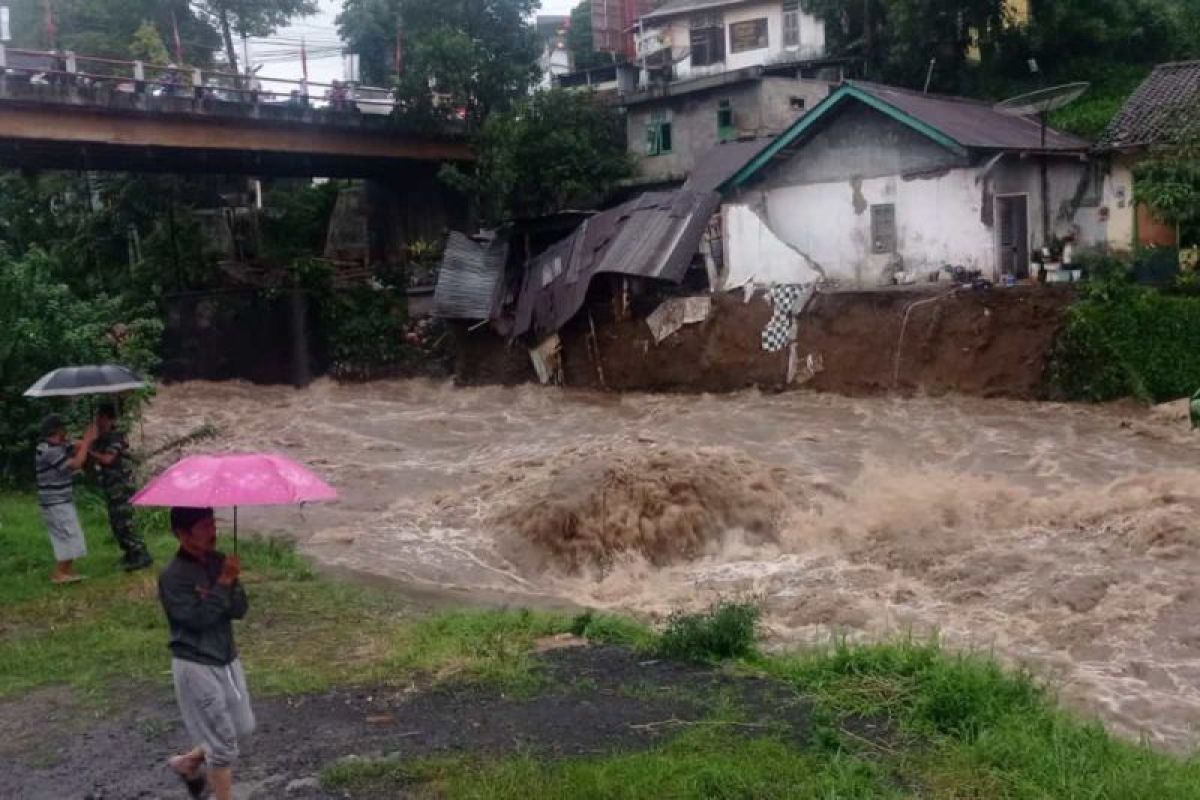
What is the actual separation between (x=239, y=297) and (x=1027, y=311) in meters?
20.1

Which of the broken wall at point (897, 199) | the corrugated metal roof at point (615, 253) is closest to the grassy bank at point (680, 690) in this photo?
the corrugated metal roof at point (615, 253)

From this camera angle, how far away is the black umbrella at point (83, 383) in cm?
962

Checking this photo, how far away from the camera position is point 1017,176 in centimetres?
2406

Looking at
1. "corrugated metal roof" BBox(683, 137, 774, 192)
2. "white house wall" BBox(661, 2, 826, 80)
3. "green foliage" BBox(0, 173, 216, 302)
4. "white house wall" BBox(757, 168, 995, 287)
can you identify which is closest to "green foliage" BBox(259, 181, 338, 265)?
"green foliage" BBox(0, 173, 216, 302)

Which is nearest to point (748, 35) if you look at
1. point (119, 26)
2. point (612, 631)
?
point (119, 26)

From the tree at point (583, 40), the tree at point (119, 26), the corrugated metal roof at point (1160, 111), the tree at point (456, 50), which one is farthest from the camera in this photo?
the tree at point (583, 40)

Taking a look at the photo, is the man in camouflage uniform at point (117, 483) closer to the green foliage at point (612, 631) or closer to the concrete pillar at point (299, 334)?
the green foliage at point (612, 631)

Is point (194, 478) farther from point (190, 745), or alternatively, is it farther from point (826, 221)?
point (826, 221)

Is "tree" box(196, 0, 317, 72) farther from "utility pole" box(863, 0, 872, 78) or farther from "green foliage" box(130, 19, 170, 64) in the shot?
"utility pole" box(863, 0, 872, 78)

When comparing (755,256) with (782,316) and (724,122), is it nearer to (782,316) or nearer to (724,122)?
(782,316)

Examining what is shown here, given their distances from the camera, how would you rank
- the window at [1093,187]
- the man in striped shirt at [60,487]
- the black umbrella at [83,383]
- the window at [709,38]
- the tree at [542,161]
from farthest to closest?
1. the window at [709,38]
2. the tree at [542,161]
3. the window at [1093,187]
4. the man in striped shirt at [60,487]
5. the black umbrella at [83,383]

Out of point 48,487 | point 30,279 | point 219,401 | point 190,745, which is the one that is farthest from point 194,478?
point 219,401

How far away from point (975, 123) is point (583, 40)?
92.6ft

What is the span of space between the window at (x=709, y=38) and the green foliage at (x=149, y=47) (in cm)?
1671
